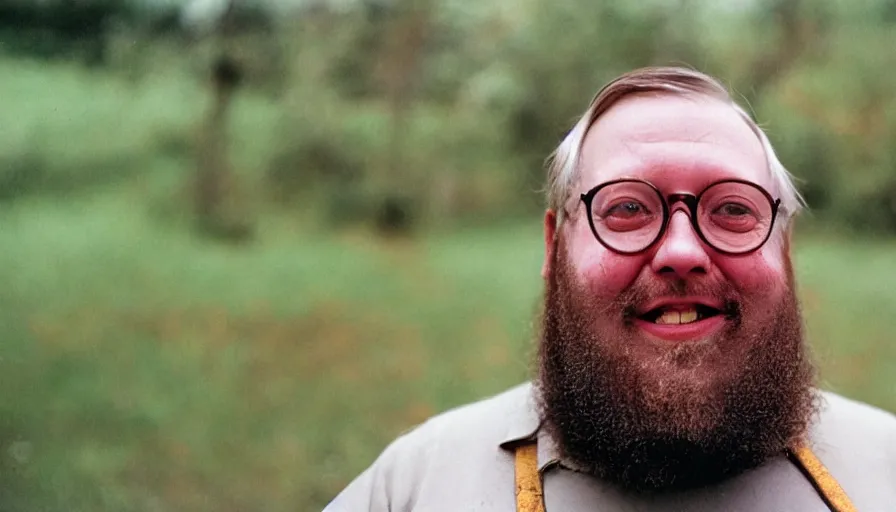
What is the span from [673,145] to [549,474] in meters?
0.55

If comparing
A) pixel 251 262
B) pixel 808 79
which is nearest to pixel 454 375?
pixel 251 262

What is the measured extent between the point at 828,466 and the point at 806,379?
162 mm

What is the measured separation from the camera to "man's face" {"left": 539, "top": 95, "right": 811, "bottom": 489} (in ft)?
3.46

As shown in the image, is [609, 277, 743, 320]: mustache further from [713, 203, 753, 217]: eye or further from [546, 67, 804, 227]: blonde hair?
[546, 67, 804, 227]: blonde hair

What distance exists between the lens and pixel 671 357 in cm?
106

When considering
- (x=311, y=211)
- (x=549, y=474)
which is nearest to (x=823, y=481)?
(x=549, y=474)

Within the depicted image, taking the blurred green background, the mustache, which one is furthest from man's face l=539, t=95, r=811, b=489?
the blurred green background

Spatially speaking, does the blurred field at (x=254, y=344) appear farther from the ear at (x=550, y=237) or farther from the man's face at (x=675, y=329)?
the man's face at (x=675, y=329)

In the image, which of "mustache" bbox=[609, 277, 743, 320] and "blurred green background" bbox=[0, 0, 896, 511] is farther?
"blurred green background" bbox=[0, 0, 896, 511]

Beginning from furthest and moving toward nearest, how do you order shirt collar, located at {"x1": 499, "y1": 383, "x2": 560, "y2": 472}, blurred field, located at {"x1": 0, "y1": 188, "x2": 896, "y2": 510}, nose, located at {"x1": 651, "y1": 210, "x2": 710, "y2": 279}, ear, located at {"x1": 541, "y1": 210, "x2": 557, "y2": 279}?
blurred field, located at {"x1": 0, "y1": 188, "x2": 896, "y2": 510} → ear, located at {"x1": 541, "y1": 210, "x2": 557, "y2": 279} → shirt collar, located at {"x1": 499, "y1": 383, "x2": 560, "y2": 472} → nose, located at {"x1": 651, "y1": 210, "x2": 710, "y2": 279}

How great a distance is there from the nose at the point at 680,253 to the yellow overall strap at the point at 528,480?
0.37 metres

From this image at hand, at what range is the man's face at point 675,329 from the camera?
3.46ft

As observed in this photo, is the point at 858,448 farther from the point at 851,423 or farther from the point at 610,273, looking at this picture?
the point at 610,273

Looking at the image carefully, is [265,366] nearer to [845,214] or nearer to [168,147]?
[168,147]
